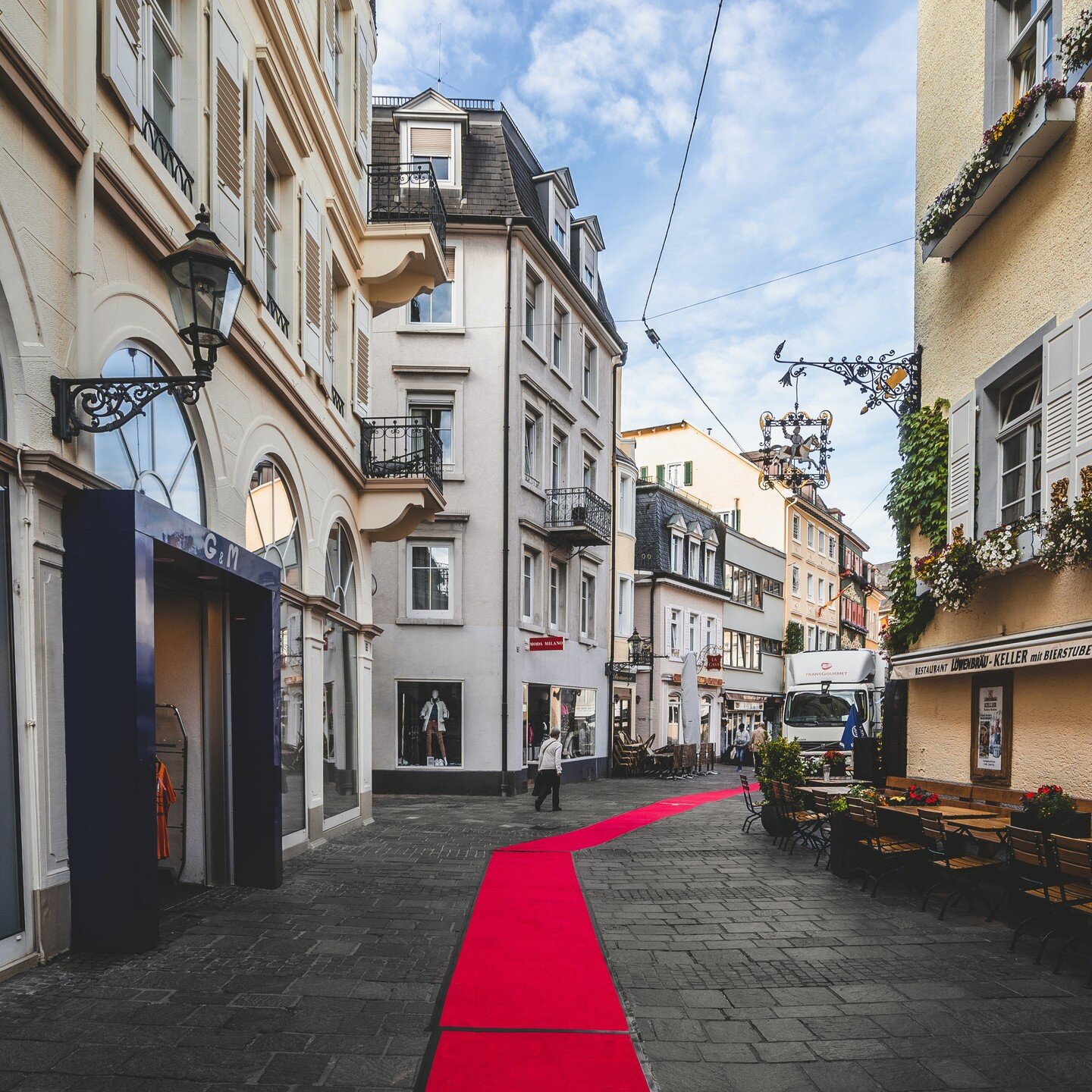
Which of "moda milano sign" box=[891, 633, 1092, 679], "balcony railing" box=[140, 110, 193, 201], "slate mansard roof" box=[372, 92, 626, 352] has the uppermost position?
"slate mansard roof" box=[372, 92, 626, 352]

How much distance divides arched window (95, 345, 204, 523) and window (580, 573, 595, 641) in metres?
19.8

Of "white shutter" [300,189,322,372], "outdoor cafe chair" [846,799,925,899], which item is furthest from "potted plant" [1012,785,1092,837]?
"white shutter" [300,189,322,372]

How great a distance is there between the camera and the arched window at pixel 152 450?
7.20m

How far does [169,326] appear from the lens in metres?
8.11

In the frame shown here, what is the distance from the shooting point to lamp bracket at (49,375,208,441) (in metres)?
6.23

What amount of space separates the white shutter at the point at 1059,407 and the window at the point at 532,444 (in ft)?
51.8

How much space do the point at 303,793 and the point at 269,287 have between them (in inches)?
233

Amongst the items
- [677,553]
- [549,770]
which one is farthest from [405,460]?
[677,553]

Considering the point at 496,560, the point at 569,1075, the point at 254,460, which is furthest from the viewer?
the point at 496,560

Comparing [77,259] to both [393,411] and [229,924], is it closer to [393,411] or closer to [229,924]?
[229,924]

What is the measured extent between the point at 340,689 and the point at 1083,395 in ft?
32.3

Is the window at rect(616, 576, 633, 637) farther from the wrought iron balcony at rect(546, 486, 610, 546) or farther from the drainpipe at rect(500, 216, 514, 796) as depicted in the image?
the drainpipe at rect(500, 216, 514, 796)

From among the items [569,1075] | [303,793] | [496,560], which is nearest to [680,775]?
[496,560]

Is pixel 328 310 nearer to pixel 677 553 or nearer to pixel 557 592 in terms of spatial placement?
pixel 557 592
